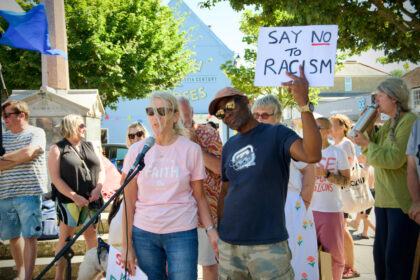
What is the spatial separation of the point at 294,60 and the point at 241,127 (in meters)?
0.55

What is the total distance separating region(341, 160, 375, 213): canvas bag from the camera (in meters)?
4.53

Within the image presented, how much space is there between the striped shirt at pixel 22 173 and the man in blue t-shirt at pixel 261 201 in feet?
9.07

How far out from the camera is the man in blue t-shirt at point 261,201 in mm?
2055

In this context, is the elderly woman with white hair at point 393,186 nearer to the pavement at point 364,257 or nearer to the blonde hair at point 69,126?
the pavement at point 364,257

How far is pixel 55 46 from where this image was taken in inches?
233

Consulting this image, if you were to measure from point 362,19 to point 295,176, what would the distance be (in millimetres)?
4445

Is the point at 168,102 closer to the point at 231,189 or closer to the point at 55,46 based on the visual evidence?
the point at 231,189

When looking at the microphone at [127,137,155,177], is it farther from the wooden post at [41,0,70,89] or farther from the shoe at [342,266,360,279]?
the wooden post at [41,0,70,89]

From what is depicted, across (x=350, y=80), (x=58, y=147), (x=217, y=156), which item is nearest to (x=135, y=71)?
(x=58, y=147)

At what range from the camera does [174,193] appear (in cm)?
252

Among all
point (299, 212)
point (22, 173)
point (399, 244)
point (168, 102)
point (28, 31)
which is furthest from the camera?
point (28, 31)

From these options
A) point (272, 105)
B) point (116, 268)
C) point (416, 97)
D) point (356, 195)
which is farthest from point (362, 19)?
point (416, 97)

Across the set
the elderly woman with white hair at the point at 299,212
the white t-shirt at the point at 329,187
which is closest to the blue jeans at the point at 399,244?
the elderly woman with white hair at the point at 299,212

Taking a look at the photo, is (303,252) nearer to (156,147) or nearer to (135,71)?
(156,147)
